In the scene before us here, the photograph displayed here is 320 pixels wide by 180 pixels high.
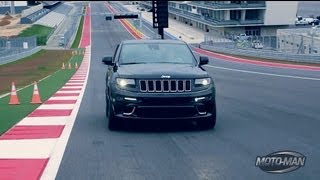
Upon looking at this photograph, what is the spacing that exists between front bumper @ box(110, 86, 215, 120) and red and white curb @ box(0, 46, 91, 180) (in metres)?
1.07

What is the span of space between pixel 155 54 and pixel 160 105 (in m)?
1.82

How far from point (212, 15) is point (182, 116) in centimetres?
3857

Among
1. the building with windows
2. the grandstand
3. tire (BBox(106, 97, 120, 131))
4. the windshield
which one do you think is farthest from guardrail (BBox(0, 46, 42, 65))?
tire (BBox(106, 97, 120, 131))

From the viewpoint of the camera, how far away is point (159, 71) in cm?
1123

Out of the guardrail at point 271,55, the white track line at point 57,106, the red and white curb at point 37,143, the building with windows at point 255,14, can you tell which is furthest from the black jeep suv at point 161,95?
the guardrail at point 271,55

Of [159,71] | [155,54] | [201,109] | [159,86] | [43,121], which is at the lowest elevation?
[43,121]

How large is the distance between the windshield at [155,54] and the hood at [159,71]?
1.04 ft

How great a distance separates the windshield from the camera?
12.3m

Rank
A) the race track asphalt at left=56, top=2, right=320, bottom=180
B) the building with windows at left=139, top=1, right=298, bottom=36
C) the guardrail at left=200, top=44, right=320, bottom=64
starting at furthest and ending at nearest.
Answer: the guardrail at left=200, top=44, right=320, bottom=64 < the building with windows at left=139, top=1, right=298, bottom=36 < the race track asphalt at left=56, top=2, right=320, bottom=180

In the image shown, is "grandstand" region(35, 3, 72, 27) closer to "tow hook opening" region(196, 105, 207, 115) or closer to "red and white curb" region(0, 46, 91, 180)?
"red and white curb" region(0, 46, 91, 180)

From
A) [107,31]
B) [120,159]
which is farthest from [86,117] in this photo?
[107,31]

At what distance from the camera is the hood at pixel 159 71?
36.3 feet

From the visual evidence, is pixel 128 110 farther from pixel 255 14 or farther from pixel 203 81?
pixel 255 14

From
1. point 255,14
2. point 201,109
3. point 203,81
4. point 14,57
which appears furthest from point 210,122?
point 14,57
